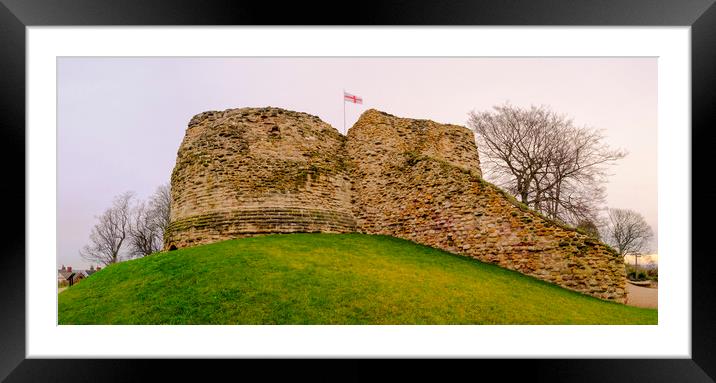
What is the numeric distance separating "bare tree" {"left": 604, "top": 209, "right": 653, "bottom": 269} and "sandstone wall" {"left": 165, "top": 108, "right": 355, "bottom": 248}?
8.02 metres

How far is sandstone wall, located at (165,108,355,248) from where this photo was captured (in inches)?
533

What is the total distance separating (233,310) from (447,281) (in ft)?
14.2

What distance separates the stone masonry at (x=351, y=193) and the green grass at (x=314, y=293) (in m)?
1.09

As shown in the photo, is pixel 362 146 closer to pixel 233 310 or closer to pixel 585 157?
pixel 585 157

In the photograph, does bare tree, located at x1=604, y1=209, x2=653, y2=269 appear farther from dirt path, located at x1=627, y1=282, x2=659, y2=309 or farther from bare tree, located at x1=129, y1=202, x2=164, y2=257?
bare tree, located at x1=129, y1=202, x2=164, y2=257

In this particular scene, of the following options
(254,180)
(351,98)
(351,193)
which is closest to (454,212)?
(351,193)

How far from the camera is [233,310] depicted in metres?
7.41

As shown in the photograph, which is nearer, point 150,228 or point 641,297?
point 641,297

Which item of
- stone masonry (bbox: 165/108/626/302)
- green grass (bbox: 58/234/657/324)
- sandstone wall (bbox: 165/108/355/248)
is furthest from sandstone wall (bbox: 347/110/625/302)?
sandstone wall (bbox: 165/108/355/248)

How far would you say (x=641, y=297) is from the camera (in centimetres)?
1091
